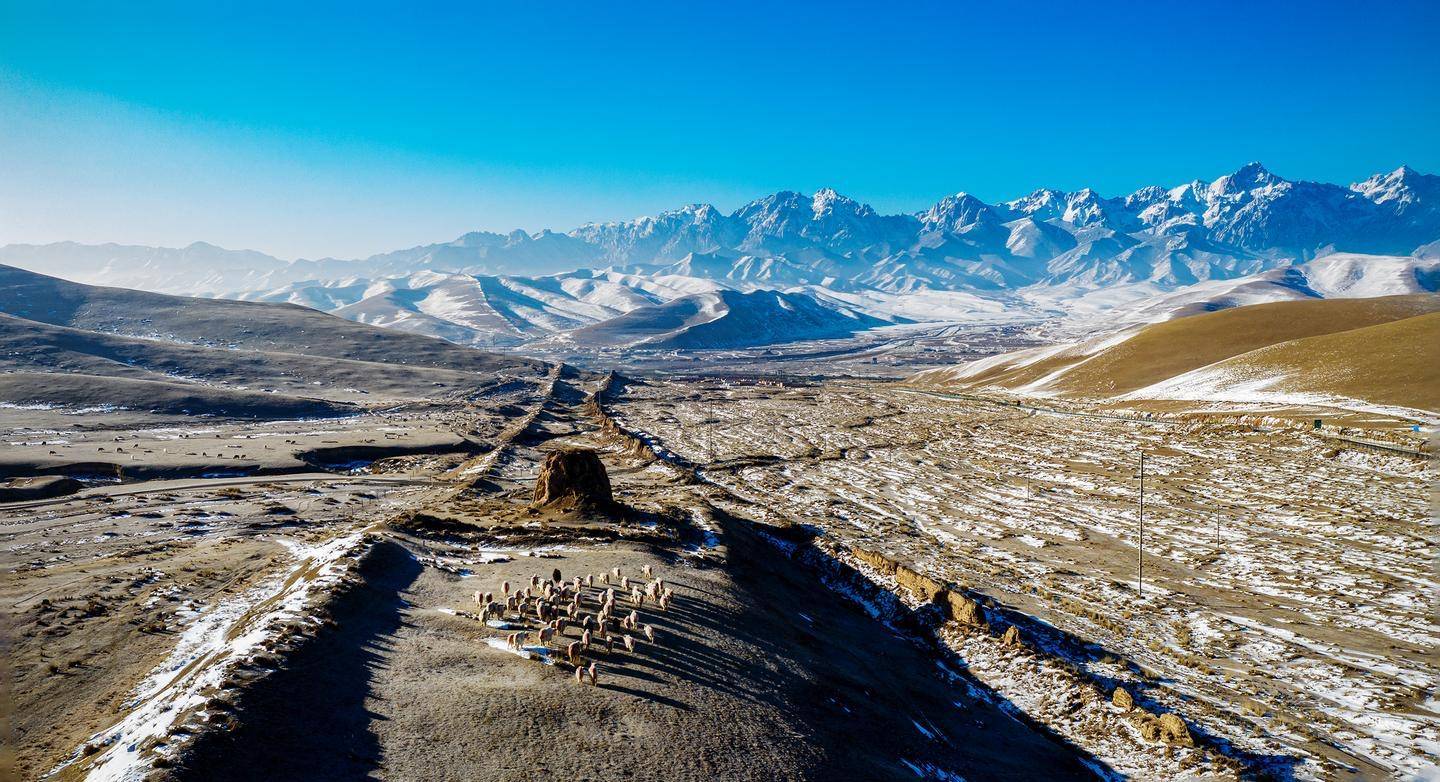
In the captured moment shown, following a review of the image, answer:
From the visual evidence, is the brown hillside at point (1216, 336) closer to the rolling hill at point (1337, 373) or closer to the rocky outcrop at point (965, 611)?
the rolling hill at point (1337, 373)

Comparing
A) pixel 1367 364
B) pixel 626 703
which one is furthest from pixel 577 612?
pixel 1367 364

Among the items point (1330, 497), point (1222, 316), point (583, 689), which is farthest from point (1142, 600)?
point (1222, 316)

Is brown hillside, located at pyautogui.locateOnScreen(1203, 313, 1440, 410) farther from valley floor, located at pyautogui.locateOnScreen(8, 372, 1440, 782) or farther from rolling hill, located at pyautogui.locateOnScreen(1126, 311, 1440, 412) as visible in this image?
valley floor, located at pyautogui.locateOnScreen(8, 372, 1440, 782)

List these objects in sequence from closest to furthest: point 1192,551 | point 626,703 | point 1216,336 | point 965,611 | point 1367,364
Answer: point 626,703
point 965,611
point 1192,551
point 1367,364
point 1216,336

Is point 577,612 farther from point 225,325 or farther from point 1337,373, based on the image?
point 225,325

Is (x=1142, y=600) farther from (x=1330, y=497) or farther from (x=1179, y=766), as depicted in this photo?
(x=1330, y=497)

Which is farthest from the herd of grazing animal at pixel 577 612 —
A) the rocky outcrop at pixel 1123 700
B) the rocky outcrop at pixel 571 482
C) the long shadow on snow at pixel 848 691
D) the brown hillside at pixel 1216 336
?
the brown hillside at pixel 1216 336
